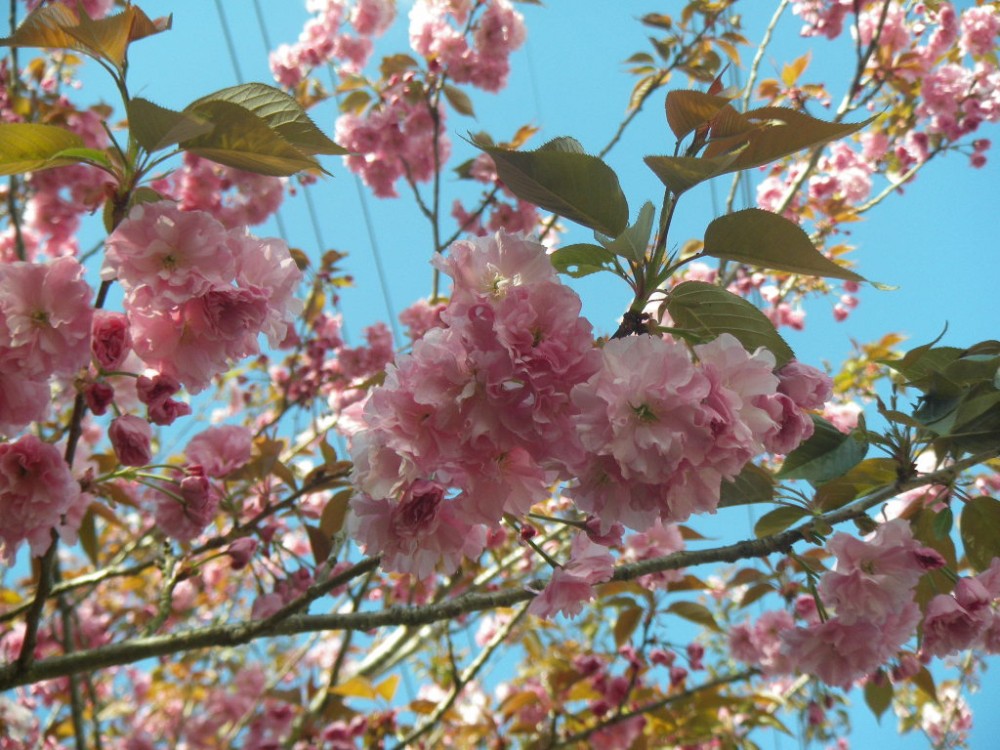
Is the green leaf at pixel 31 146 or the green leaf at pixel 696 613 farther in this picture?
the green leaf at pixel 696 613

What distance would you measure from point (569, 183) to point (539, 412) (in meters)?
0.28

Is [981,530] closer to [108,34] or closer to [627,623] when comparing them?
[627,623]

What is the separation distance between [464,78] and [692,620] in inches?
98.0

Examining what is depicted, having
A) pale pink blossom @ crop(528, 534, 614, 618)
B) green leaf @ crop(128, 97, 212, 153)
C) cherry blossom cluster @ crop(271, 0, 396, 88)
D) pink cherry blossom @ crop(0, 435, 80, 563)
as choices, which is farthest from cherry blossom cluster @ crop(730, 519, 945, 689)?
cherry blossom cluster @ crop(271, 0, 396, 88)

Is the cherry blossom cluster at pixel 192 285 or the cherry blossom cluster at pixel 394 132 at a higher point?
the cherry blossom cluster at pixel 394 132

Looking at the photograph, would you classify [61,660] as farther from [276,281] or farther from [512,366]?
[512,366]

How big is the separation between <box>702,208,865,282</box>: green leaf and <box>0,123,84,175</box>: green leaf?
83 centimetres

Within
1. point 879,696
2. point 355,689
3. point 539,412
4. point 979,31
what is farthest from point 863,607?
point 979,31

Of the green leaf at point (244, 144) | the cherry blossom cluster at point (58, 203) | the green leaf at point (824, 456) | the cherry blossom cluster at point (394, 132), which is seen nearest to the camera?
the green leaf at point (244, 144)

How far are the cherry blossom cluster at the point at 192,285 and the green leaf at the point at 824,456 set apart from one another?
819 mm

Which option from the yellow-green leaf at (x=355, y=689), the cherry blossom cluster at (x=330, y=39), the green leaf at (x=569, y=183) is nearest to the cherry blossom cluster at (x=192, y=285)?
the green leaf at (x=569, y=183)

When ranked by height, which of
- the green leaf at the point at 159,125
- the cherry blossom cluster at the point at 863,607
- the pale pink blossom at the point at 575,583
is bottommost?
the cherry blossom cluster at the point at 863,607

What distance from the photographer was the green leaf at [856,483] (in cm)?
121

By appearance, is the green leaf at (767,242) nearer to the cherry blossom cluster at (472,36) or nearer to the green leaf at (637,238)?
the green leaf at (637,238)
